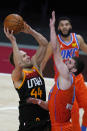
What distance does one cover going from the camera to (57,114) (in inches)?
287

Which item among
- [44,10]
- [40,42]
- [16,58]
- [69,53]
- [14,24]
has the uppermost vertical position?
[14,24]

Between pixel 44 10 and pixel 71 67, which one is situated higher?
pixel 44 10

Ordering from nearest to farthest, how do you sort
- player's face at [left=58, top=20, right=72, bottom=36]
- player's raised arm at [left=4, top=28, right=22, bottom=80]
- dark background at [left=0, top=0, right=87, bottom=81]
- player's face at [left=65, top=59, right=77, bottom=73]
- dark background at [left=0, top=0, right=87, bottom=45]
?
player's face at [left=65, top=59, right=77, bottom=73]
player's raised arm at [left=4, top=28, right=22, bottom=80]
player's face at [left=58, top=20, right=72, bottom=36]
dark background at [left=0, top=0, right=87, bottom=81]
dark background at [left=0, top=0, right=87, bottom=45]

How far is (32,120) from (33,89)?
18.8 inches

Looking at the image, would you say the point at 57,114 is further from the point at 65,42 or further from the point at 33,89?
the point at 65,42

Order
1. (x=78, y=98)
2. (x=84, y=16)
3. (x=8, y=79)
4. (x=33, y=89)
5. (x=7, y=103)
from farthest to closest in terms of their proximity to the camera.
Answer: (x=84, y=16)
(x=8, y=79)
(x=7, y=103)
(x=78, y=98)
(x=33, y=89)

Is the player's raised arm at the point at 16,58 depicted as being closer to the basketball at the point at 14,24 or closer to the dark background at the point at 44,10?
the basketball at the point at 14,24

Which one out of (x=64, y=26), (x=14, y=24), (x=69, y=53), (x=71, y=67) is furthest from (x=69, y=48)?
(x=71, y=67)

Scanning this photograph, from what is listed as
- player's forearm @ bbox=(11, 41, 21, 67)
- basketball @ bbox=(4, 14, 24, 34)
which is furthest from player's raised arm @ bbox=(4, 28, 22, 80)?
basketball @ bbox=(4, 14, 24, 34)

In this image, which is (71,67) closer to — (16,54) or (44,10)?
(16,54)

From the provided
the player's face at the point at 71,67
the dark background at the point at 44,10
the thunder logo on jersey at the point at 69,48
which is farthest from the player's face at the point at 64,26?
the dark background at the point at 44,10

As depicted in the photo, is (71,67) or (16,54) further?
(16,54)

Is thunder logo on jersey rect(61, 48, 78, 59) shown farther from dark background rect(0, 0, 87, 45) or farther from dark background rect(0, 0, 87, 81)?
dark background rect(0, 0, 87, 45)

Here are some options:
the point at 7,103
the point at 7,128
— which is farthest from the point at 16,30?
the point at 7,103
